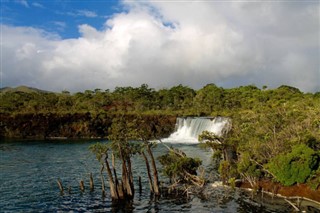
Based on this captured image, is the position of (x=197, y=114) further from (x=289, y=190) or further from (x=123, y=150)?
(x=123, y=150)

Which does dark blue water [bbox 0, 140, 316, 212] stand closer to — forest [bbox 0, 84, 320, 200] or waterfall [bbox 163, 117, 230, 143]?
forest [bbox 0, 84, 320, 200]

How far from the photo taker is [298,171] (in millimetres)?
34250

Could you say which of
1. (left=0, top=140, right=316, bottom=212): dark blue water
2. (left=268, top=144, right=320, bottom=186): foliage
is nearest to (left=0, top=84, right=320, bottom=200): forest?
(left=268, top=144, right=320, bottom=186): foliage

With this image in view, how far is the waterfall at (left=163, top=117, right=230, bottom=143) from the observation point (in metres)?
85.1

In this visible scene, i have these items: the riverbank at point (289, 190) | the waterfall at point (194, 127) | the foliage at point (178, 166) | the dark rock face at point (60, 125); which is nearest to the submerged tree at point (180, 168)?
the foliage at point (178, 166)

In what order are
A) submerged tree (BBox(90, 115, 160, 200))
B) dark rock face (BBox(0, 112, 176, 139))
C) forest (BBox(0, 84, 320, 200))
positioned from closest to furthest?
submerged tree (BBox(90, 115, 160, 200)) → forest (BBox(0, 84, 320, 200)) → dark rock face (BBox(0, 112, 176, 139))

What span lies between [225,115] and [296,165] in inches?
2545

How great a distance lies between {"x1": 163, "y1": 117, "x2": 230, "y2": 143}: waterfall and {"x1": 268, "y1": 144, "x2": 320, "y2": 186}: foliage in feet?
148

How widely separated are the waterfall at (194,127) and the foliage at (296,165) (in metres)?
45.1

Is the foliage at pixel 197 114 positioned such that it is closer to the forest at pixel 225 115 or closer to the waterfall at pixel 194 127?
the forest at pixel 225 115

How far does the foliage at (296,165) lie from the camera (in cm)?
3362

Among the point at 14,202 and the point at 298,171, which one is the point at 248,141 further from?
the point at 14,202

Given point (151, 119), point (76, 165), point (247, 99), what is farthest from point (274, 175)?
point (247, 99)

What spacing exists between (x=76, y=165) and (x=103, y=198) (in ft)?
68.0
